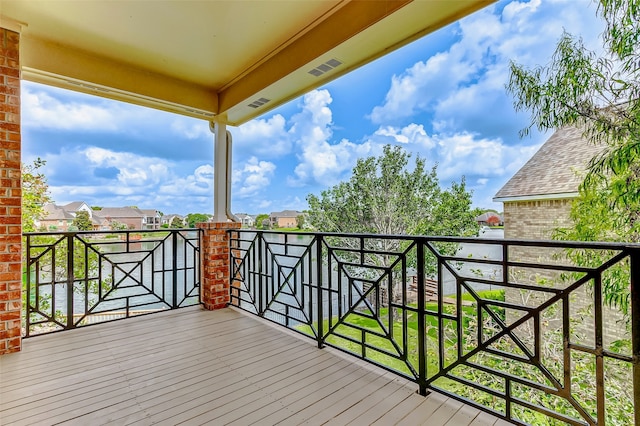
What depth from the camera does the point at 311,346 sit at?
2.64 meters

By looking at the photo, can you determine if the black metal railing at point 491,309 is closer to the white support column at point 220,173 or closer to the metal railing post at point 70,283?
the white support column at point 220,173

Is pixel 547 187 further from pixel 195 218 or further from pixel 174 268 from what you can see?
pixel 174 268

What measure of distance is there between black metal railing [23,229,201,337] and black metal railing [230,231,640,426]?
26.2 inches

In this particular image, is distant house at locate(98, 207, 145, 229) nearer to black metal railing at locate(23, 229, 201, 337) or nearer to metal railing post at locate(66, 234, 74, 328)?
Answer: black metal railing at locate(23, 229, 201, 337)

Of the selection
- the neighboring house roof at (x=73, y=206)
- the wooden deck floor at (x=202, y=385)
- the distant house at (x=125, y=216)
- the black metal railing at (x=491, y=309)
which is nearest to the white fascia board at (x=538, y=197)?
the black metal railing at (x=491, y=309)

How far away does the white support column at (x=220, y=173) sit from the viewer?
13.2 feet

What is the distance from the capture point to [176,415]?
1687 mm

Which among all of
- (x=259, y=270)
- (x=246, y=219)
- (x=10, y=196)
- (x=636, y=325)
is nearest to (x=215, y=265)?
(x=259, y=270)

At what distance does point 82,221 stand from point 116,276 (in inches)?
42.9

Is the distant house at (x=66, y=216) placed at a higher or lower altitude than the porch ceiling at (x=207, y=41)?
lower

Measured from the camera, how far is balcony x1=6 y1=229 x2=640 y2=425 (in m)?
1.61

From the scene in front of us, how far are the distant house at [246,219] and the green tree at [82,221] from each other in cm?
184

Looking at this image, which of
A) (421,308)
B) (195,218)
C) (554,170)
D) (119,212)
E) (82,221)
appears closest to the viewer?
(421,308)

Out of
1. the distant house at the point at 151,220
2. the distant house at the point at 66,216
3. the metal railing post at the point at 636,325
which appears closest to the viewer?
the metal railing post at the point at 636,325
